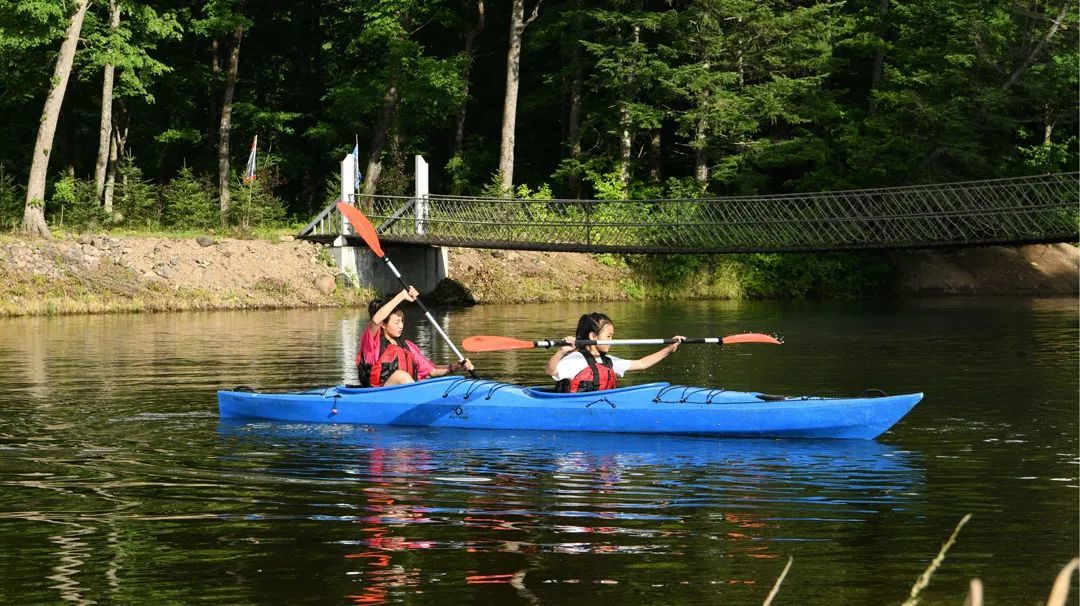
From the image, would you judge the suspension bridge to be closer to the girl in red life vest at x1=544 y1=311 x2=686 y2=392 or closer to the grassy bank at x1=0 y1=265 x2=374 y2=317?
the grassy bank at x1=0 y1=265 x2=374 y2=317

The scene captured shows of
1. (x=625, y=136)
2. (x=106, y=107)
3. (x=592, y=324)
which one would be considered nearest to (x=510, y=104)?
(x=625, y=136)

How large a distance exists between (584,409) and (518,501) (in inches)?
117

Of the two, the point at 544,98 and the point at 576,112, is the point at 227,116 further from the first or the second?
the point at 576,112

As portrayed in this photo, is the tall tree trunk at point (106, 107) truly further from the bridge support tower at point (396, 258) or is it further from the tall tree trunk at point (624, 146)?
the tall tree trunk at point (624, 146)

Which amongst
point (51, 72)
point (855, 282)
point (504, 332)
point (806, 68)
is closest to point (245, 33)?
point (51, 72)

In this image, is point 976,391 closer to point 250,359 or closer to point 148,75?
point 250,359

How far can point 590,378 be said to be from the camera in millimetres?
11836

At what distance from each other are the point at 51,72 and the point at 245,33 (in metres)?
8.59

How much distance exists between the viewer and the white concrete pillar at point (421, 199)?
31.0 meters

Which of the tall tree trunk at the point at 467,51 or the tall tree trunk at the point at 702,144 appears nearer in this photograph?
the tall tree trunk at the point at 702,144

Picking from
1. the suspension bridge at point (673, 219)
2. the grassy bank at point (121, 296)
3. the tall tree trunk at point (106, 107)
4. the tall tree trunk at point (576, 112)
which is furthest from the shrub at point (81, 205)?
the tall tree trunk at point (576, 112)

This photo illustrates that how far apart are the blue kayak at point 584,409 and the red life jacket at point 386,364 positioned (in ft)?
0.93

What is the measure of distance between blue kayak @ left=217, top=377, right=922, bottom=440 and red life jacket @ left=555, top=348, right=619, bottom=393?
0.20 metres

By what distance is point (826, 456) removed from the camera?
34.1ft
